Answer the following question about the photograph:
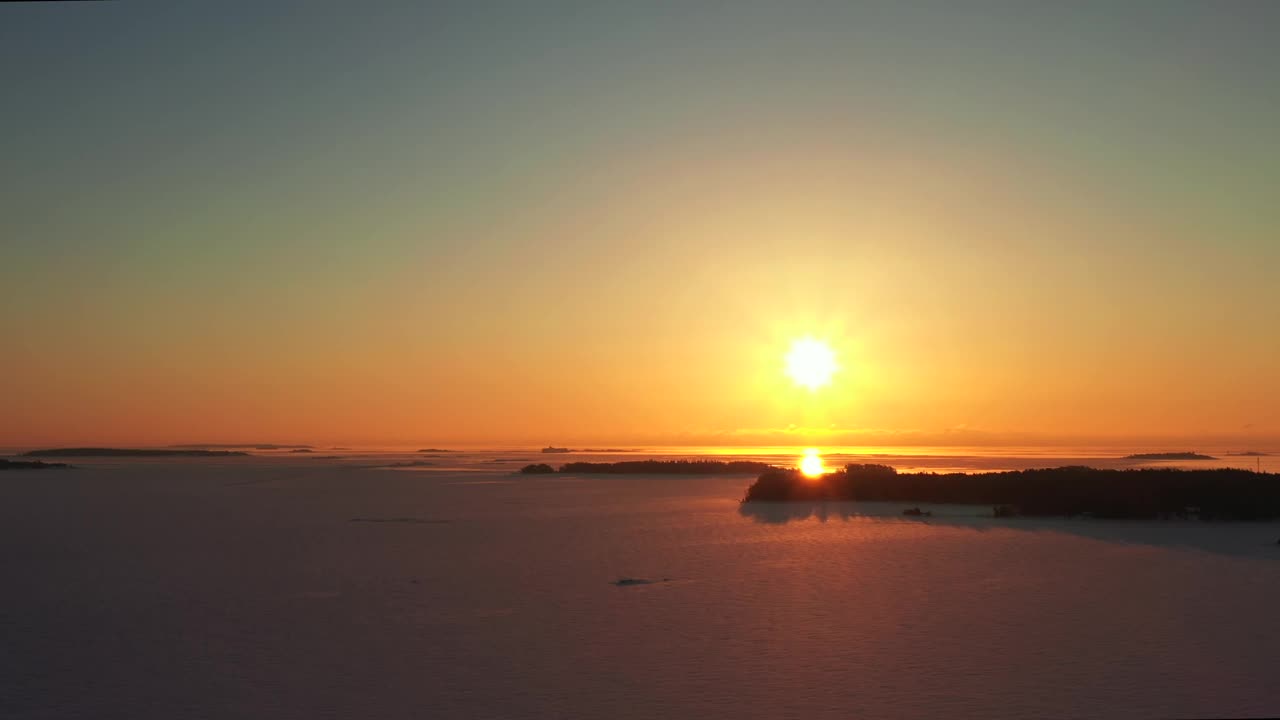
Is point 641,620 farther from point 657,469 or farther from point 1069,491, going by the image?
point 657,469

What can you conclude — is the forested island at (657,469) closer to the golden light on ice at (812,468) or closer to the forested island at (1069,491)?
the golden light on ice at (812,468)

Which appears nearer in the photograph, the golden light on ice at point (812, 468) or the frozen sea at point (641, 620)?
the frozen sea at point (641, 620)

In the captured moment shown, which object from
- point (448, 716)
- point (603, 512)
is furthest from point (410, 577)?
point (603, 512)

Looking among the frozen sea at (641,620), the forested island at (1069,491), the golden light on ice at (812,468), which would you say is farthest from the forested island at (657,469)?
the frozen sea at (641,620)

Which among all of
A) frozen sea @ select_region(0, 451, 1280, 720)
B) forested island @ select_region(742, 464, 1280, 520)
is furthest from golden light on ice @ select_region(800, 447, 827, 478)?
frozen sea @ select_region(0, 451, 1280, 720)

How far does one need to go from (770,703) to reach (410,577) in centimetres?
891

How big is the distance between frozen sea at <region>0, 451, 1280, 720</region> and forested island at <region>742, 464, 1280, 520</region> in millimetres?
1929

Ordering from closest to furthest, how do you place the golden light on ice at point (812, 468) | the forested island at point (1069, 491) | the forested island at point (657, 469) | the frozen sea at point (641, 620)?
the frozen sea at point (641, 620) → the forested island at point (1069, 491) → the golden light on ice at point (812, 468) → the forested island at point (657, 469)

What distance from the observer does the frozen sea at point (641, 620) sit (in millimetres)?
9422

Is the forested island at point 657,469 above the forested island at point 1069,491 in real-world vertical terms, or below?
above

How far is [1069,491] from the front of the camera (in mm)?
28781

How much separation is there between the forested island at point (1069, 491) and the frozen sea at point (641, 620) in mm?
1929

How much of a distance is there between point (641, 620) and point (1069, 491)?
20.0 metres

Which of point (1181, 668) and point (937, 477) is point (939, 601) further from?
point (937, 477)
